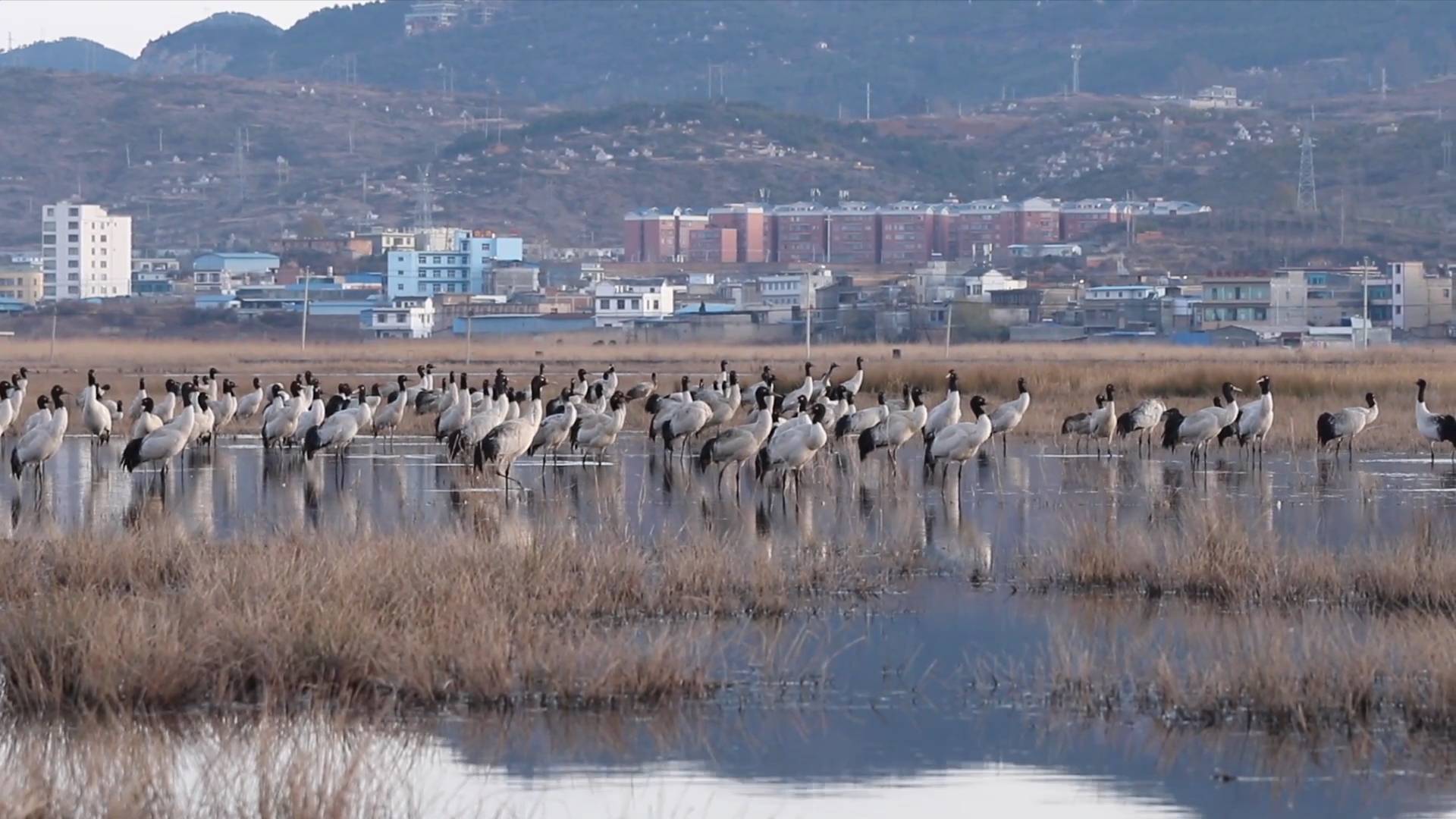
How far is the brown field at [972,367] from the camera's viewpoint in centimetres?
3778

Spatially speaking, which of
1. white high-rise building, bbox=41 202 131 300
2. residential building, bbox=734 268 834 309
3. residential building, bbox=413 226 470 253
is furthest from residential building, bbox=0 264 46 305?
residential building, bbox=734 268 834 309

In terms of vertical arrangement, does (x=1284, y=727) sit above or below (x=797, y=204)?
below

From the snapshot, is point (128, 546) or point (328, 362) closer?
point (128, 546)

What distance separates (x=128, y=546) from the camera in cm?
1588

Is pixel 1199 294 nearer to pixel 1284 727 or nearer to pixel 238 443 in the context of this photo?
pixel 238 443

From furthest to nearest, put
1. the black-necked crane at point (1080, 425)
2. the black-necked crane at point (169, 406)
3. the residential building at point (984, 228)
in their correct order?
the residential building at point (984, 228)
the black-necked crane at point (169, 406)
the black-necked crane at point (1080, 425)

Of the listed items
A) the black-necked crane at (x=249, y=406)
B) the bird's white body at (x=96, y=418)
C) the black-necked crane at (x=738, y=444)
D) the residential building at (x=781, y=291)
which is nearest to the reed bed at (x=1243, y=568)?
the black-necked crane at (x=738, y=444)

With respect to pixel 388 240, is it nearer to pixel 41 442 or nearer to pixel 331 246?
pixel 331 246

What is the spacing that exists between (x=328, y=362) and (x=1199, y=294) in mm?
60300

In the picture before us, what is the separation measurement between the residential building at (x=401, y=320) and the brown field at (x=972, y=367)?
528 inches

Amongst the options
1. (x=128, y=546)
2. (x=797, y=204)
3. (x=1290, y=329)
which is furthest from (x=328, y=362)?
(x=797, y=204)

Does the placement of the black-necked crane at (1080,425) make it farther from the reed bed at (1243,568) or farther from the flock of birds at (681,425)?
the reed bed at (1243,568)

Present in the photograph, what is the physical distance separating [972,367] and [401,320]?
78.4 meters

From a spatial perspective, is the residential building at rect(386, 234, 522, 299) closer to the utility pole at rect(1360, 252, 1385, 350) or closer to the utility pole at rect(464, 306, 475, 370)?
the utility pole at rect(464, 306, 475, 370)
